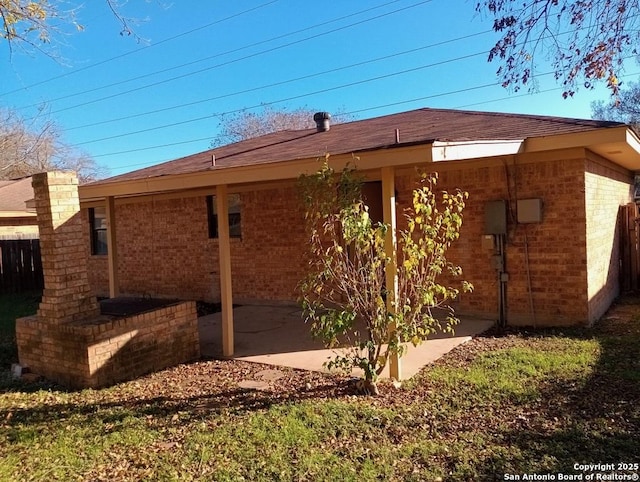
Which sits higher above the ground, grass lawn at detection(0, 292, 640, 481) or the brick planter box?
the brick planter box

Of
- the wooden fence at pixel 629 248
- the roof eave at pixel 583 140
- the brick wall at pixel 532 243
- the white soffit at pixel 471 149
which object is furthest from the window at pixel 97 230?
the wooden fence at pixel 629 248

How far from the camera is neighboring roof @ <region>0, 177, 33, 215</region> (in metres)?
17.1

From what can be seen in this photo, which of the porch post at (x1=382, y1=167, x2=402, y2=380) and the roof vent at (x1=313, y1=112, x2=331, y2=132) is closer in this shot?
the porch post at (x1=382, y1=167, x2=402, y2=380)

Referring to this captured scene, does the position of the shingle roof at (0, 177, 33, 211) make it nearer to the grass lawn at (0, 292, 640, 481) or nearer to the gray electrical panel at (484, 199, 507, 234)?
the grass lawn at (0, 292, 640, 481)

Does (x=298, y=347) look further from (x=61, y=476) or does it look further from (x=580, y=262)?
(x=580, y=262)

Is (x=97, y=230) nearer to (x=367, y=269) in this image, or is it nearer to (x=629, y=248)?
(x=367, y=269)

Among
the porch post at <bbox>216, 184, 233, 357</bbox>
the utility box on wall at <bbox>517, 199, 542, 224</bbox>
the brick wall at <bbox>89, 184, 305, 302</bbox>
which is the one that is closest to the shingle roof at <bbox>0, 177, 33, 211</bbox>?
the brick wall at <bbox>89, 184, 305, 302</bbox>

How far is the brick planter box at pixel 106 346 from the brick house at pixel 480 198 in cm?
71

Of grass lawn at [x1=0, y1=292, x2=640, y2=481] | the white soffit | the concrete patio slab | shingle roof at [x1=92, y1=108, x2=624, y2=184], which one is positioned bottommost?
grass lawn at [x1=0, y1=292, x2=640, y2=481]

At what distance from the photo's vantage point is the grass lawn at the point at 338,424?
3.38m

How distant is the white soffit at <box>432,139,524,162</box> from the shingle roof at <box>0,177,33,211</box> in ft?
52.0

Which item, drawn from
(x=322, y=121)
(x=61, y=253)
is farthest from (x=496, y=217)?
(x=61, y=253)

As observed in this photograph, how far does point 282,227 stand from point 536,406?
20.4 feet

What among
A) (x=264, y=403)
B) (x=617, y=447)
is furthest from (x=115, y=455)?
(x=617, y=447)
